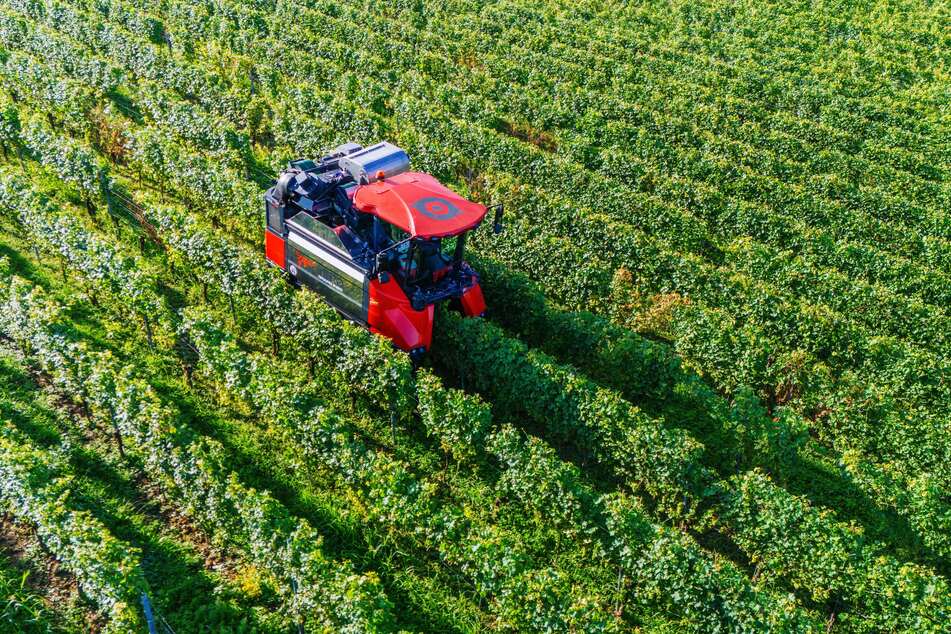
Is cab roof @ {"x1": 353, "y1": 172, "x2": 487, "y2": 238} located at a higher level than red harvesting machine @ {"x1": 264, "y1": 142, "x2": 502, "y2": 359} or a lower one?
higher

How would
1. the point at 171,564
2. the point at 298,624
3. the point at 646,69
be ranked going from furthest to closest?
the point at 646,69 < the point at 171,564 < the point at 298,624

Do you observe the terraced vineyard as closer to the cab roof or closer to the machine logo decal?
the cab roof

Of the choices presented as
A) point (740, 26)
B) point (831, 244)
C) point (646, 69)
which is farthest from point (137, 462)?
point (740, 26)

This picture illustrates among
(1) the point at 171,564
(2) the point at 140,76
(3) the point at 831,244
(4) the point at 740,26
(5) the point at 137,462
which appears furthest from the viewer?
(4) the point at 740,26

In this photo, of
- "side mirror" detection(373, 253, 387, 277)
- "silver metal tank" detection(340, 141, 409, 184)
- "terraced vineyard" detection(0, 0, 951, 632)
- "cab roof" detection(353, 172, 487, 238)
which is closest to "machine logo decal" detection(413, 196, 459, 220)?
"cab roof" detection(353, 172, 487, 238)

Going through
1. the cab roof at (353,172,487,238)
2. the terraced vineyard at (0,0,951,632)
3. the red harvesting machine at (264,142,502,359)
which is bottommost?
the terraced vineyard at (0,0,951,632)

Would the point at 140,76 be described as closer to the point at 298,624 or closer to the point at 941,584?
the point at 298,624

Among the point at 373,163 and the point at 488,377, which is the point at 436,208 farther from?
the point at 488,377

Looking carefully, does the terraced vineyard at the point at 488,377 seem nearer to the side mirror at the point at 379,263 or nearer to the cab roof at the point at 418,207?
the side mirror at the point at 379,263
